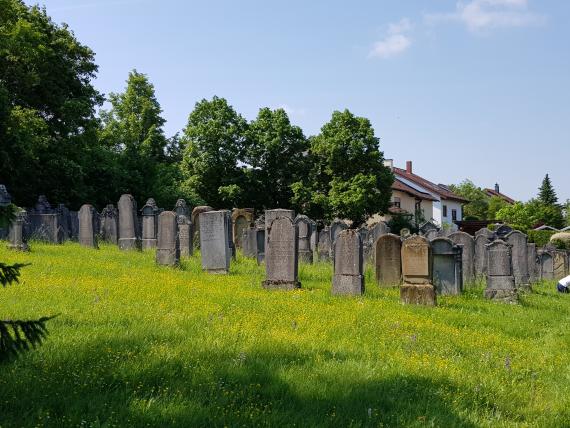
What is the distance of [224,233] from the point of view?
15688 mm

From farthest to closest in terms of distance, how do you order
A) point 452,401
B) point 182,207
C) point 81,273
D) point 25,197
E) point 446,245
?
point 25,197 < point 182,207 < point 446,245 < point 81,273 < point 452,401

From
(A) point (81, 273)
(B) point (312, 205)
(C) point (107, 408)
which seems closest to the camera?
(C) point (107, 408)

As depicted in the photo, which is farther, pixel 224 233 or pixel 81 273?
pixel 224 233

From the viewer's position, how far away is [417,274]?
42.3ft

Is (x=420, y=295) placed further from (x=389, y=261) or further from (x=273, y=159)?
(x=273, y=159)

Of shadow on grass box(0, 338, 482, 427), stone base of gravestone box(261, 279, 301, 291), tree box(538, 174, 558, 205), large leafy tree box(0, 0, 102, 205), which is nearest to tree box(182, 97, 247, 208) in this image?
large leafy tree box(0, 0, 102, 205)

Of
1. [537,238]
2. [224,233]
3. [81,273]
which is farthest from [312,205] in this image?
[81,273]

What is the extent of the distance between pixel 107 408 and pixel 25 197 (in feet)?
92.3

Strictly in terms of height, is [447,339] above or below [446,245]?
below

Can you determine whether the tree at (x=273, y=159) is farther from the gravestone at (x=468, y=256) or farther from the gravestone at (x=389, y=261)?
the gravestone at (x=389, y=261)

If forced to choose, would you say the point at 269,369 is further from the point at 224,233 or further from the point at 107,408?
the point at 224,233

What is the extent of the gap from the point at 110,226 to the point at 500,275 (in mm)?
15734

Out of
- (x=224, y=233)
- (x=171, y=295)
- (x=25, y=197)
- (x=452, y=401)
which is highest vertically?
(x=25, y=197)

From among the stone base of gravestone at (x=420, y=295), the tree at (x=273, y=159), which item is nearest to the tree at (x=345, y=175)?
the tree at (x=273, y=159)
